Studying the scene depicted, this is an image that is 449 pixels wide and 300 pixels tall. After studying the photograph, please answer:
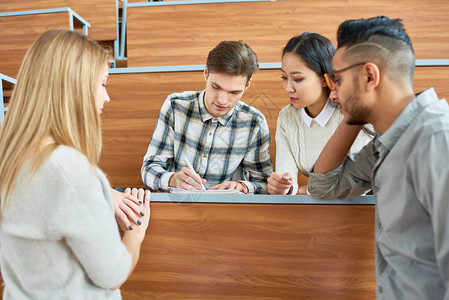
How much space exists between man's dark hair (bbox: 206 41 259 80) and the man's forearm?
12.9 inches

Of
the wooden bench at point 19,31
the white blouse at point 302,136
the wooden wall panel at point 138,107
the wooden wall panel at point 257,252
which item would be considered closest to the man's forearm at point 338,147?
the wooden wall panel at point 257,252

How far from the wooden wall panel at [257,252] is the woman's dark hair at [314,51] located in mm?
348

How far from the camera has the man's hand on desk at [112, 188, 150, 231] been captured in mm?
534

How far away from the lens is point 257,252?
0.57 metres

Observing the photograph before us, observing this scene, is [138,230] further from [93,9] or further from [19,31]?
[93,9]

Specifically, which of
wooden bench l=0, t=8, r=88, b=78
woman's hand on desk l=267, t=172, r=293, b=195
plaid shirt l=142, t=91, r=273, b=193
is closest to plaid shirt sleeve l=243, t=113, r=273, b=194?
plaid shirt l=142, t=91, r=273, b=193

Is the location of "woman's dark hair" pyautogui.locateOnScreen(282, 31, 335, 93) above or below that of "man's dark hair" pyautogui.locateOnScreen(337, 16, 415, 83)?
below

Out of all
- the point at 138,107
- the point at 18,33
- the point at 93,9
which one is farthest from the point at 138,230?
the point at 93,9

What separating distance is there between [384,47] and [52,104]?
0.39 metres

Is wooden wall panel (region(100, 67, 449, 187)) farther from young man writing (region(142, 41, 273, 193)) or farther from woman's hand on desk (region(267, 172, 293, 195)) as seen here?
woman's hand on desk (region(267, 172, 293, 195))

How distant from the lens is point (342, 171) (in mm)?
586

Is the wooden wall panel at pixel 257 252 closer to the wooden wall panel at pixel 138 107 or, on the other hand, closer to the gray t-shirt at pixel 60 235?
the gray t-shirt at pixel 60 235

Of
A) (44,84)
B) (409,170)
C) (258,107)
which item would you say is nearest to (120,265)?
(44,84)

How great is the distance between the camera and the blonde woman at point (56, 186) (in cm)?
38
